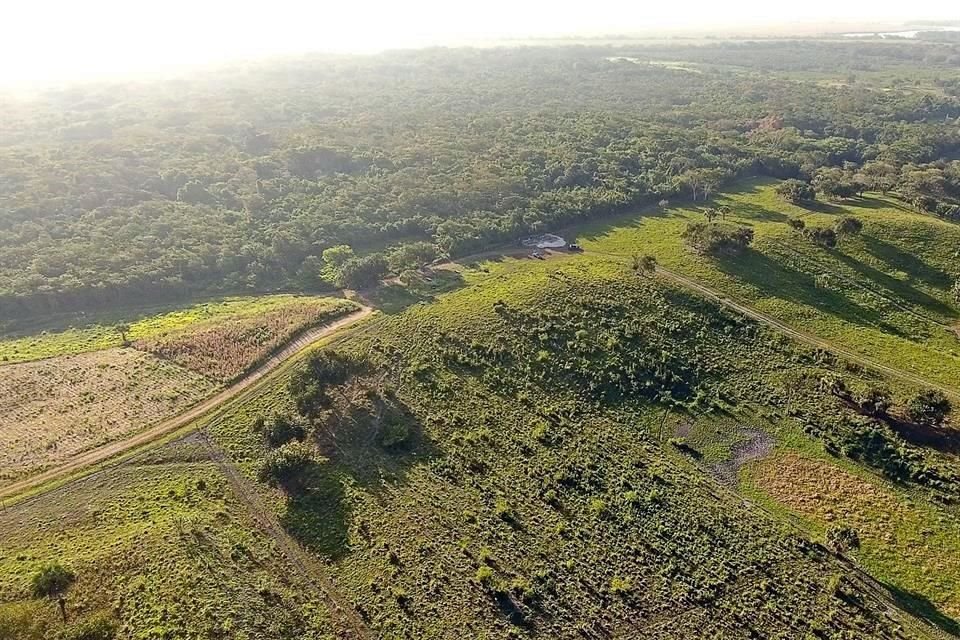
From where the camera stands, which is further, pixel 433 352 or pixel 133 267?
pixel 133 267

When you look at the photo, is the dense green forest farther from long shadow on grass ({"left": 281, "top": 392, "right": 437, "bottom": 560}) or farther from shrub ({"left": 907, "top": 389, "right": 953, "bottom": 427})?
shrub ({"left": 907, "top": 389, "right": 953, "bottom": 427})

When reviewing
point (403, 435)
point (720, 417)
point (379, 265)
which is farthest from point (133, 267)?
point (720, 417)

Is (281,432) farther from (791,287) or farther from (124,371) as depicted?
(791,287)

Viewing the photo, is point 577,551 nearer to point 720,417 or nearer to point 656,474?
point 656,474

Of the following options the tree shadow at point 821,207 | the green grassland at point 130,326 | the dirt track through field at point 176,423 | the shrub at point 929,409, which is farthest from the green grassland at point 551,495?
the tree shadow at point 821,207

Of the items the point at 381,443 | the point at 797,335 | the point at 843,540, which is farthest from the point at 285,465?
the point at 797,335
